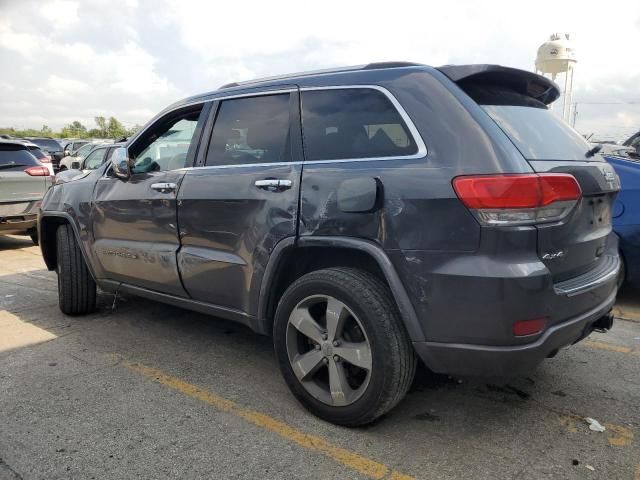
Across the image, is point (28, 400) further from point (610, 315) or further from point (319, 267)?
point (610, 315)

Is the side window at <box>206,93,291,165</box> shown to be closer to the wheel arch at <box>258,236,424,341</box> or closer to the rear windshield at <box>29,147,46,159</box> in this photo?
the wheel arch at <box>258,236,424,341</box>

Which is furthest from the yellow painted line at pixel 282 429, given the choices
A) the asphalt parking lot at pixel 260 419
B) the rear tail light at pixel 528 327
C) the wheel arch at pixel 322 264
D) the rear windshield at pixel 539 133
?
the rear windshield at pixel 539 133

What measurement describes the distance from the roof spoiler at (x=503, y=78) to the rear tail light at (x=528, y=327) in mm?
1187

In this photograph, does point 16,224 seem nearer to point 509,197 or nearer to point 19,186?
point 19,186

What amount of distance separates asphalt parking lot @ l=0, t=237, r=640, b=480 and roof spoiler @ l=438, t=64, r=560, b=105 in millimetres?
1770

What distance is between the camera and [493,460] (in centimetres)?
250

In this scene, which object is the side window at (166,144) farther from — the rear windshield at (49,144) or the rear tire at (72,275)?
the rear windshield at (49,144)

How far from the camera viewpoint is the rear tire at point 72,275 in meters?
4.69

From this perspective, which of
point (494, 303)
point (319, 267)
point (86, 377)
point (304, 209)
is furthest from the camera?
point (86, 377)

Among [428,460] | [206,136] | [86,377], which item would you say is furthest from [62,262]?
[428,460]

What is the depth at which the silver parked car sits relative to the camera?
7934 mm

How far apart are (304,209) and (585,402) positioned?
6.47 feet

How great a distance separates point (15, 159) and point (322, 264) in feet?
24.0

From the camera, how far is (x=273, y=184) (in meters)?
2.98
